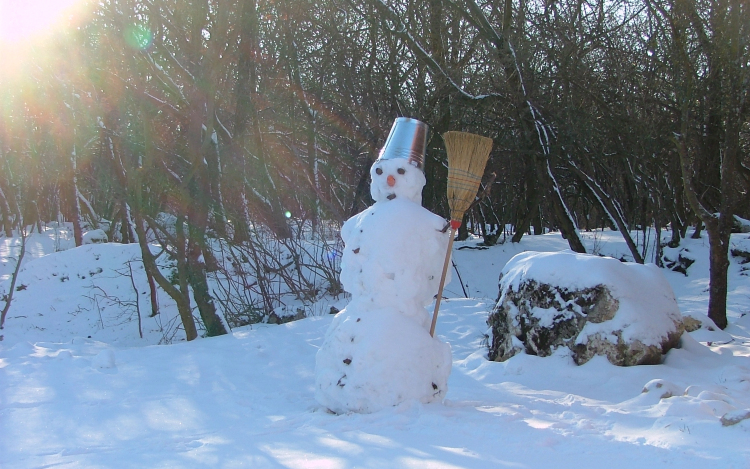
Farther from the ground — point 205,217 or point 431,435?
point 205,217

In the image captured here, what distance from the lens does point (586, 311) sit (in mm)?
5090

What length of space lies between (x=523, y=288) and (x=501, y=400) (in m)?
1.63

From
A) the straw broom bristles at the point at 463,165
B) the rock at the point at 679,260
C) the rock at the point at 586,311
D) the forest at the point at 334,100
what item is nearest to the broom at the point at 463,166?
the straw broom bristles at the point at 463,165

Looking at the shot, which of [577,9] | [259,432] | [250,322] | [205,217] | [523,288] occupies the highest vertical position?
[577,9]

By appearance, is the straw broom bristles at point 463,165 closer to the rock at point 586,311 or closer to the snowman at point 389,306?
the snowman at point 389,306

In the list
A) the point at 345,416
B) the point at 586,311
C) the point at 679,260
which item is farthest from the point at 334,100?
the point at 345,416

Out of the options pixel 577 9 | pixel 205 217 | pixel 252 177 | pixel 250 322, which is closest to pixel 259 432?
pixel 205 217

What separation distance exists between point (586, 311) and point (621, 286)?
379 mm

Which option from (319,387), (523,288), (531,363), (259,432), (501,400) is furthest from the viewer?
(523,288)

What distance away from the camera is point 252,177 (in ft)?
34.6

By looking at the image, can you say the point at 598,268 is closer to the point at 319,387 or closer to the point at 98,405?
the point at 319,387

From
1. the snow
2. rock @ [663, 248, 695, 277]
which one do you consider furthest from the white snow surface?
rock @ [663, 248, 695, 277]

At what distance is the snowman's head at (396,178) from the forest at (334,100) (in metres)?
4.04

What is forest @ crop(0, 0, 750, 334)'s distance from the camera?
26.0 ft
